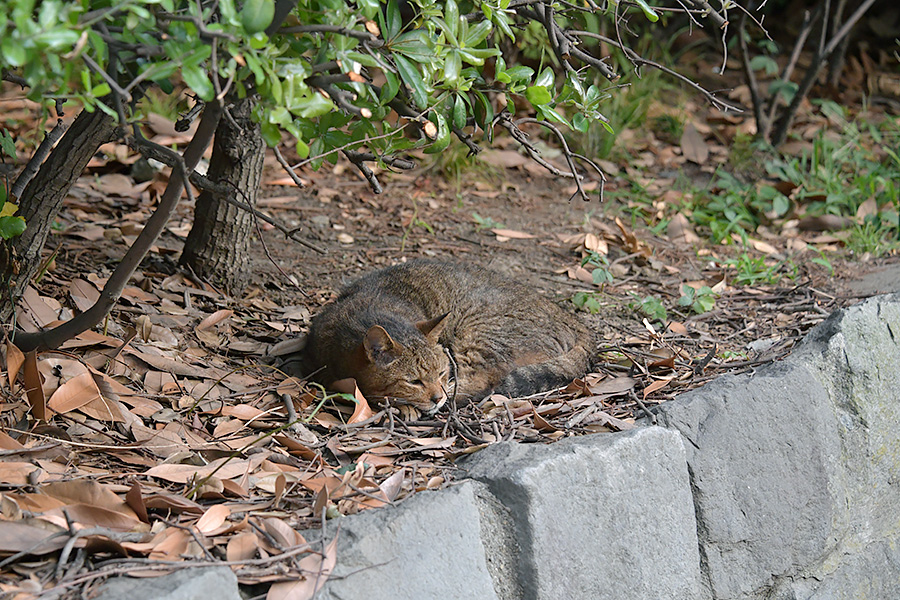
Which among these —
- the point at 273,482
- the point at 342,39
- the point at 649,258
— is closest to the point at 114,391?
the point at 273,482

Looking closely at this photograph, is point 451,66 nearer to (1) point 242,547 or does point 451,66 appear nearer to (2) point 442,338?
(1) point 242,547

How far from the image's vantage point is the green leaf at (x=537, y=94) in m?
2.96

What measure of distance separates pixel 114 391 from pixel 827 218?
527cm

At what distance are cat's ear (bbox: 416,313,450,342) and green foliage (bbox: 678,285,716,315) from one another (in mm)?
1492

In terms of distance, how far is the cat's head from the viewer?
385 cm

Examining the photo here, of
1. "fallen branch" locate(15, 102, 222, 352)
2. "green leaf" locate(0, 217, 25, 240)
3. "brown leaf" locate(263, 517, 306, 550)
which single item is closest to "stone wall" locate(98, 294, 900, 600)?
"brown leaf" locate(263, 517, 306, 550)

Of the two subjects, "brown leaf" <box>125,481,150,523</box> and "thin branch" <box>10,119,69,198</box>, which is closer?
"brown leaf" <box>125,481,150,523</box>

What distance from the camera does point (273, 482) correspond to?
9.02 ft

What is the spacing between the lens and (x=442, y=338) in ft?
14.2

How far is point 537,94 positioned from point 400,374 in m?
1.48

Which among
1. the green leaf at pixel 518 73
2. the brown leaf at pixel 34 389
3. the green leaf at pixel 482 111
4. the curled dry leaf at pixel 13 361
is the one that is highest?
the green leaf at pixel 518 73

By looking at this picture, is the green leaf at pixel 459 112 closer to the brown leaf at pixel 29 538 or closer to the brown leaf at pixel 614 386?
the brown leaf at pixel 614 386

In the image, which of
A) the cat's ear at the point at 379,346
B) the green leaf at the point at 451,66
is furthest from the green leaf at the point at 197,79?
the cat's ear at the point at 379,346

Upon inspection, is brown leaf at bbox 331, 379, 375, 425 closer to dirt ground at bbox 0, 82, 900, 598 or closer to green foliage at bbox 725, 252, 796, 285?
dirt ground at bbox 0, 82, 900, 598
